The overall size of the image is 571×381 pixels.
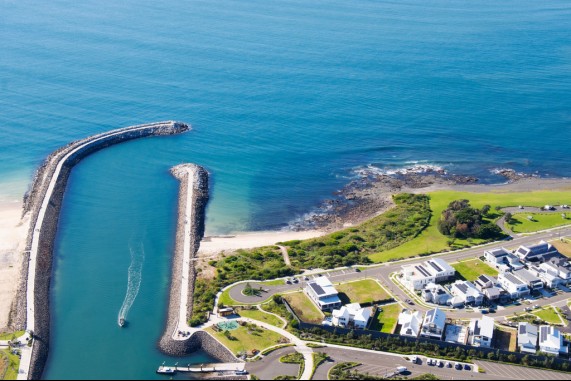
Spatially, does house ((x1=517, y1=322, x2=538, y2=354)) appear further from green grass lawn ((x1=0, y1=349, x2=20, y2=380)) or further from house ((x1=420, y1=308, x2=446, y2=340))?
green grass lawn ((x1=0, y1=349, x2=20, y2=380))

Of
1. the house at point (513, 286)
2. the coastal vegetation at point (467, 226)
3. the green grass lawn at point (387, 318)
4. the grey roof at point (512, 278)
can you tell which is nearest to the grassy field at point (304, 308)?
the green grass lawn at point (387, 318)

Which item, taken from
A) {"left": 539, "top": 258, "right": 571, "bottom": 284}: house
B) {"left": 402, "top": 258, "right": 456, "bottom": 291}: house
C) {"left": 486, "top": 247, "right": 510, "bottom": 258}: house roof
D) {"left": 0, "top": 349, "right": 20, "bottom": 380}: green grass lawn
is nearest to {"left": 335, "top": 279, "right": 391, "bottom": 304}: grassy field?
{"left": 402, "top": 258, "right": 456, "bottom": 291}: house

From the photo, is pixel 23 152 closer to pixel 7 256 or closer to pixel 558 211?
pixel 7 256

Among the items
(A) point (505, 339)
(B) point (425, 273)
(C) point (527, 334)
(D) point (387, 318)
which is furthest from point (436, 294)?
(C) point (527, 334)

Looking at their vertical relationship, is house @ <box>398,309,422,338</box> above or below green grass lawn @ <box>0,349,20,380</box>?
above

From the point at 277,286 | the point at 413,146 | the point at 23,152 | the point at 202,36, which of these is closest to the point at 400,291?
the point at 277,286

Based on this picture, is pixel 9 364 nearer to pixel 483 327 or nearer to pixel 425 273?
pixel 425 273
